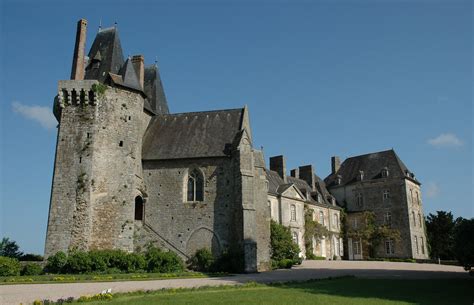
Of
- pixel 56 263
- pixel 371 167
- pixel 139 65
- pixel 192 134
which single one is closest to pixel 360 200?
pixel 371 167

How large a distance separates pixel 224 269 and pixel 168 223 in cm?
438

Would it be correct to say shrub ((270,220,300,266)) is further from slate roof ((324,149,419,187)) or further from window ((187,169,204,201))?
slate roof ((324,149,419,187))

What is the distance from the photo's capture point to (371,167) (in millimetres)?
45531

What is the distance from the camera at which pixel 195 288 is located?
13852 millimetres

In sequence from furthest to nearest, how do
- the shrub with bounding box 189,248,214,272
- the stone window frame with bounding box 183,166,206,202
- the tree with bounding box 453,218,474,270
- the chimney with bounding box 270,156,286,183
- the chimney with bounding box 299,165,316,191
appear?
the chimney with bounding box 299,165,316,191 < the chimney with bounding box 270,156,286,183 < the stone window frame with bounding box 183,166,206,202 < the shrub with bounding box 189,248,214,272 < the tree with bounding box 453,218,474,270

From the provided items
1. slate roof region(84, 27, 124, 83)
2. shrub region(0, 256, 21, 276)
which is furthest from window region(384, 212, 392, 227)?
shrub region(0, 256, 21, 276)

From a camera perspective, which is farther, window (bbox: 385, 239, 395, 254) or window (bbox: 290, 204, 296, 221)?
window (bbox: 385, 239, 395, 254)

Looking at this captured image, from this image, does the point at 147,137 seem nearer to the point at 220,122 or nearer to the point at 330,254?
the point at 220,122

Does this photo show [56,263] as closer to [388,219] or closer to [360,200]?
[388,219]

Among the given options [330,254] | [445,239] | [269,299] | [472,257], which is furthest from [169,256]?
[445,239]

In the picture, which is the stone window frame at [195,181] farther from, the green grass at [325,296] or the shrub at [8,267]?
the green grass at [325,296]

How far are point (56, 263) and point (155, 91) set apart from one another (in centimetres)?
1365

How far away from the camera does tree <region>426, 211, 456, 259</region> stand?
44256 mm

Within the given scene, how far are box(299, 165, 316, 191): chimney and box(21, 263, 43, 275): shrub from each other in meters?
29.3
